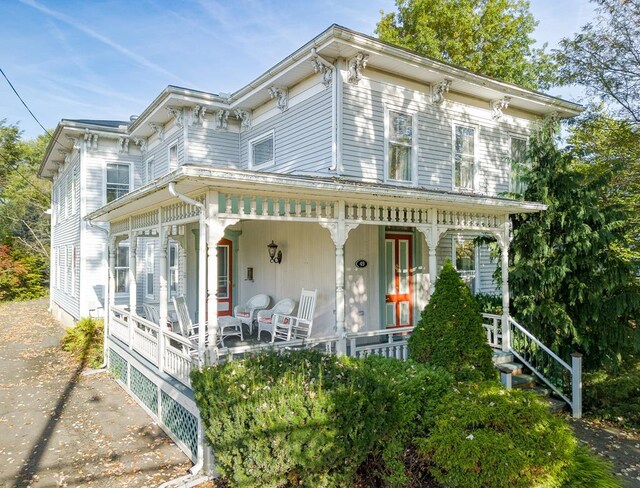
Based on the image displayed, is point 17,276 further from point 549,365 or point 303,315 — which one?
point 549,365

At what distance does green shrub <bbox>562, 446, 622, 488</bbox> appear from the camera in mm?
3586

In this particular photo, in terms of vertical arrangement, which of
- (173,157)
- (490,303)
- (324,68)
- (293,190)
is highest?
(324,68)

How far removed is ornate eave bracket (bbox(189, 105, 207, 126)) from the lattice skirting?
6.22 meters

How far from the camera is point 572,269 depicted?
8211mm

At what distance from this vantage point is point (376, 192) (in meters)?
6.09

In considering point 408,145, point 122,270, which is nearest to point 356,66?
point 408,145

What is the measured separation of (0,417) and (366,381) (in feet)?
21.7

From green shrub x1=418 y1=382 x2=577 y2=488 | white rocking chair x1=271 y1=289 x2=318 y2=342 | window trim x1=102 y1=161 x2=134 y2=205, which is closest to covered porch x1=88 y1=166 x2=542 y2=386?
white rocking chair x1=271 y1=289 x2=318 y2=342

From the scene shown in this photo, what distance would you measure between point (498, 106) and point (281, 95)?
5.80m

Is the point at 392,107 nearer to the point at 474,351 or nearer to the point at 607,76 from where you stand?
the point at 474,351

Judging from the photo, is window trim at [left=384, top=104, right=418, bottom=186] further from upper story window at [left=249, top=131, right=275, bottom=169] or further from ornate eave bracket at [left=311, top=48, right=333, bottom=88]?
upper story window at [left=249, top=131, right=275, bottom=169]

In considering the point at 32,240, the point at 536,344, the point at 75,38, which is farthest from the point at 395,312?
the point at 32,240

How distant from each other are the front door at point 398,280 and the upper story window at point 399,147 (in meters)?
1.41

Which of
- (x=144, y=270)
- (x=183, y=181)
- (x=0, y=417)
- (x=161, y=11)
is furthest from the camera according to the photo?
(x=144, y=270)
